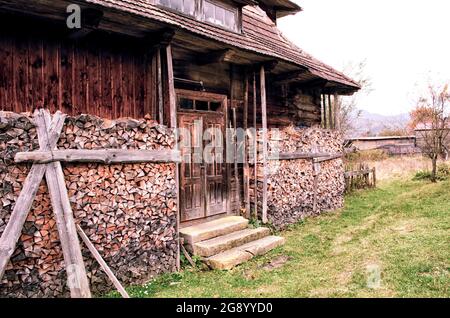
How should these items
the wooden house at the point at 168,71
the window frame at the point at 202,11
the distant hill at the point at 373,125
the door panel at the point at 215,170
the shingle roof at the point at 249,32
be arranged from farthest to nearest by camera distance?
the distant hill at the point at 373,125
the door panel at the point at 215,170
the window frame at the point at 202,11
the shingle roof at the point at 249,32
the wooden house at the point at 168,71

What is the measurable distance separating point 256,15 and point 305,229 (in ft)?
23.6

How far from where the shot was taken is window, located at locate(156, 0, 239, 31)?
7.13 meters

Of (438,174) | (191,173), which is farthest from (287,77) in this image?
(438,174)

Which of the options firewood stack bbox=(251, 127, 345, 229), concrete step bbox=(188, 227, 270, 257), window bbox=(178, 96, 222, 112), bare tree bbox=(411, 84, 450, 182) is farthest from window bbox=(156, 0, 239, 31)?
bare tree bbox=(411, 84, 450, 182)

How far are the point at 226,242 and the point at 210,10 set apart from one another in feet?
17.2

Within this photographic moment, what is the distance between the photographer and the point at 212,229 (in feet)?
22.4

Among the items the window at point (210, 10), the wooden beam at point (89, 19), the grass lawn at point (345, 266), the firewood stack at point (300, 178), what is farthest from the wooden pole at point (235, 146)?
the wooden beam at point (89, 19)

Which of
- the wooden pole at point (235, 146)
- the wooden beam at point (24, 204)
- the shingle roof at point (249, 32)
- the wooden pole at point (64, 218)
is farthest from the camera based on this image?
the wooden pole at point (235, 146)

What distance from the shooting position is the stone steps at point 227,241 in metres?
6.12

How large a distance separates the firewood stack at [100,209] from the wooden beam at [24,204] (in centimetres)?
13

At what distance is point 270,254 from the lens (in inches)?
266

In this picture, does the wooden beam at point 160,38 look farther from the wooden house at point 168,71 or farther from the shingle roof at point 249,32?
the shingle roof at point 249,32
